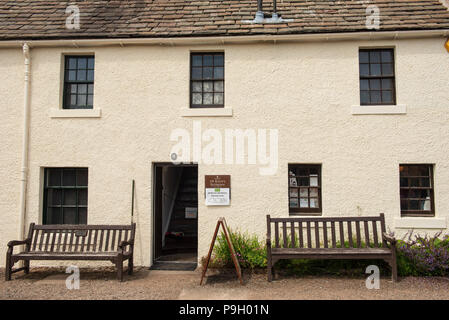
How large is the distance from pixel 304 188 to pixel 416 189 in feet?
8.44

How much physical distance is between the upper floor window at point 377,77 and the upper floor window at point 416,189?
67.7 inches

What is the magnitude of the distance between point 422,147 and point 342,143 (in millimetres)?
1800

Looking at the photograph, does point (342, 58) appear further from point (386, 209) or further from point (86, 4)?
point (86, 4)

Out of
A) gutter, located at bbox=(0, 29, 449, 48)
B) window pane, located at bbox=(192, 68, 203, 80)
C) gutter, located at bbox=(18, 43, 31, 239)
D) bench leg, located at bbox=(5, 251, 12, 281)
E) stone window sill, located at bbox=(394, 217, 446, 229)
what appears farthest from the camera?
window pane, located at bbox=(192, 68, 203, 80)

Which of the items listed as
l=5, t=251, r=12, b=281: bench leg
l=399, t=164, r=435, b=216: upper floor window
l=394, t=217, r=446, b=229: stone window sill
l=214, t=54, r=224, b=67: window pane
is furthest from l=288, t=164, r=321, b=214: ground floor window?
l=5, t=251, r=12, b=281: bench leg

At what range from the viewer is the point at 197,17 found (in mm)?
7980

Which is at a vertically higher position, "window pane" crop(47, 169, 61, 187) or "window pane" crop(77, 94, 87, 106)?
"window pane" crop(77, 94, 87, 106)

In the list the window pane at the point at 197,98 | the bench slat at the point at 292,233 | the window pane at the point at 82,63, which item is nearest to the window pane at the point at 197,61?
the window pane at the point at 197,98

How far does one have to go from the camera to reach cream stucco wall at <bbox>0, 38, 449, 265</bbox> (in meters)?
7.07

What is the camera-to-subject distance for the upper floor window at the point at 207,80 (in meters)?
7.66

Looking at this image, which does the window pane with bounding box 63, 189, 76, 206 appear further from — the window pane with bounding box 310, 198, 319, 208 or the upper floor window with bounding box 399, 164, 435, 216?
the upper floor window with bounding box 399, 164, 435, 216

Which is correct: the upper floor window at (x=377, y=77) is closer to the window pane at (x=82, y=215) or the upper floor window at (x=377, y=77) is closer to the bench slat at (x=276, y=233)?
the bench slat at (x=276, y=233)

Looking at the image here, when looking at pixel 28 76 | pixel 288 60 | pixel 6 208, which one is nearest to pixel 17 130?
pixel 28 76

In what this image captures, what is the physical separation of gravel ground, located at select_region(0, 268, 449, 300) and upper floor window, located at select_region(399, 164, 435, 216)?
158 centimetres
